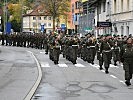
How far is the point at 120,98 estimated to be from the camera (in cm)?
1356

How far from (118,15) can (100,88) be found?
115 feet

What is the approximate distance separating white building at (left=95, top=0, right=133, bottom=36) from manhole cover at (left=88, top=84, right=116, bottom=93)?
2790cm

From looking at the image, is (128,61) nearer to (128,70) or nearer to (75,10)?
(128,70)

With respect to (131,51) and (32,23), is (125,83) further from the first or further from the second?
(32,23)

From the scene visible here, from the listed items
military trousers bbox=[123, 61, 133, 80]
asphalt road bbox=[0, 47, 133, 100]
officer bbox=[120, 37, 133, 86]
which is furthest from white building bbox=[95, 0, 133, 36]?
military trousers bbox=[123, 61, 133, 80]

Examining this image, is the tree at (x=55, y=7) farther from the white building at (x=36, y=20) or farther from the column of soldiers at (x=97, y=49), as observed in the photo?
the white building at (x=36, y=20)

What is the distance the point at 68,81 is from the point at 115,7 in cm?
3544

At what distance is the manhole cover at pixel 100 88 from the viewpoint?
600 inches

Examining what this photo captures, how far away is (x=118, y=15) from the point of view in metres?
50.5

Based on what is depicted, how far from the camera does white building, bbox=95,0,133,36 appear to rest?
45.4m

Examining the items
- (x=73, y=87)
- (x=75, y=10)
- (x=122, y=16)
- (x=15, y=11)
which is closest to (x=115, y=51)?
(x=73, y=87)

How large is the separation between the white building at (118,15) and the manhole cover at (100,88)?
27.9 m

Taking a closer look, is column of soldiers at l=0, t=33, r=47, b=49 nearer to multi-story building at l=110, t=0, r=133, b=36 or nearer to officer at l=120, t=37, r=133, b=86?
multi-story building at l=110, t=0, r=133, b=36

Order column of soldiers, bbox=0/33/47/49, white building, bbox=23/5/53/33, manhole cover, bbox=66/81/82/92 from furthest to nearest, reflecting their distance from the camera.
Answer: white building, bbox=23/5/53/33 < column of soldiers, bbox=0/33/47/49 < manhole cover, bbox=66/81/82/92
